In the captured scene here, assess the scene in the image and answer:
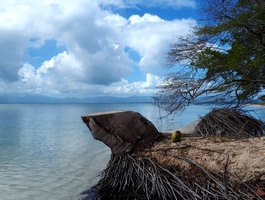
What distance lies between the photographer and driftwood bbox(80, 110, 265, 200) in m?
4.03

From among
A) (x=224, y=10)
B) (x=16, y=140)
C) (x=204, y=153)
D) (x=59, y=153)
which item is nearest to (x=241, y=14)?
(x=224, y=10)

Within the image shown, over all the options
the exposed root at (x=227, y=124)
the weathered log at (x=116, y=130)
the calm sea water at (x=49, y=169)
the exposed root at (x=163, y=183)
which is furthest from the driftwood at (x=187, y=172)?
the exposed root at (x=227, y=124)

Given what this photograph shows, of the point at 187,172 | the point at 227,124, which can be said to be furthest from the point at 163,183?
the point at 227,124

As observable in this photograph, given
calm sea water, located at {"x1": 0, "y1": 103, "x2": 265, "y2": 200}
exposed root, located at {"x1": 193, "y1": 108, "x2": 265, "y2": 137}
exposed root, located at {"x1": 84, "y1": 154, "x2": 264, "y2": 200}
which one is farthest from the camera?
exposed root, located at {"x1": 193, "y1": 108, "x2": 265, "y2": 137}

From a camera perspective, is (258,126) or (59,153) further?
(59,153)

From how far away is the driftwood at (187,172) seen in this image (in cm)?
403

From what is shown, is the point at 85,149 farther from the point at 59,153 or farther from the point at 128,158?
the point at 128,158

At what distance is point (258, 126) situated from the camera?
8547 mm

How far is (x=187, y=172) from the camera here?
463 cm

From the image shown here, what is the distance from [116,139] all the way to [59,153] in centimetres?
738

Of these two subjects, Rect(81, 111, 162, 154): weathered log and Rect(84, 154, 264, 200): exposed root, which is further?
Rect(81, 111, 162, 154): weathered log

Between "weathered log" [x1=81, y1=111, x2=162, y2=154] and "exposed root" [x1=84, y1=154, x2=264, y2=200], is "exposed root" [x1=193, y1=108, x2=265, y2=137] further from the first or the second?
"exposed root" [x1=84, y1=154, x2=264, y2=200]

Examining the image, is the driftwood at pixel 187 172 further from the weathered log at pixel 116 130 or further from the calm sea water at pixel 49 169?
the calm sea water at pixel 49 169

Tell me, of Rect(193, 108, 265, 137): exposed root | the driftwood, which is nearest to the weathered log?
the driftwood
